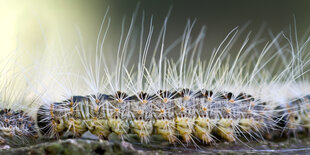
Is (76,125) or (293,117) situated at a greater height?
(293,117)

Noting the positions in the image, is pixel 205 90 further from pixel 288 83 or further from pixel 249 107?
pixel 288 83

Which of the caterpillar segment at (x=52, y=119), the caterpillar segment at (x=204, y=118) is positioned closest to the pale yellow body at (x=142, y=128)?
the caterpillar segment at (x=204, y=118)

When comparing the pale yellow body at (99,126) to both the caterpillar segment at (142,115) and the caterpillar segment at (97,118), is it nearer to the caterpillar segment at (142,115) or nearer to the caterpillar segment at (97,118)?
the caterpillar segment at (97,118)

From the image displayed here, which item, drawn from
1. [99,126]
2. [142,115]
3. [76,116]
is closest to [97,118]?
[99,126]

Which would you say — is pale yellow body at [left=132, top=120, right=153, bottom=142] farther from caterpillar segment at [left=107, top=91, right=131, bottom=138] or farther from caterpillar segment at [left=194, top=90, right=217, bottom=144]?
caterpillar segment at [left=194, top=90, right=217, bottom=144]

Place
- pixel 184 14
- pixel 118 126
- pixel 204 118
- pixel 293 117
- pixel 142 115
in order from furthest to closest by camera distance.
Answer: pixel 184 14 < pixel 293 117 < pixel 204 118 < pixel 142 115 < pixel 118 126

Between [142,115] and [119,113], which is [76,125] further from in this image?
[142,115]

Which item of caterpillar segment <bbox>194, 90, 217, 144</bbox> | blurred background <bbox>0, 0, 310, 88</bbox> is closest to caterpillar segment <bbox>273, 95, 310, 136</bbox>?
caterpillar segment <bbox>194, 90, 217, 144</bbox>
